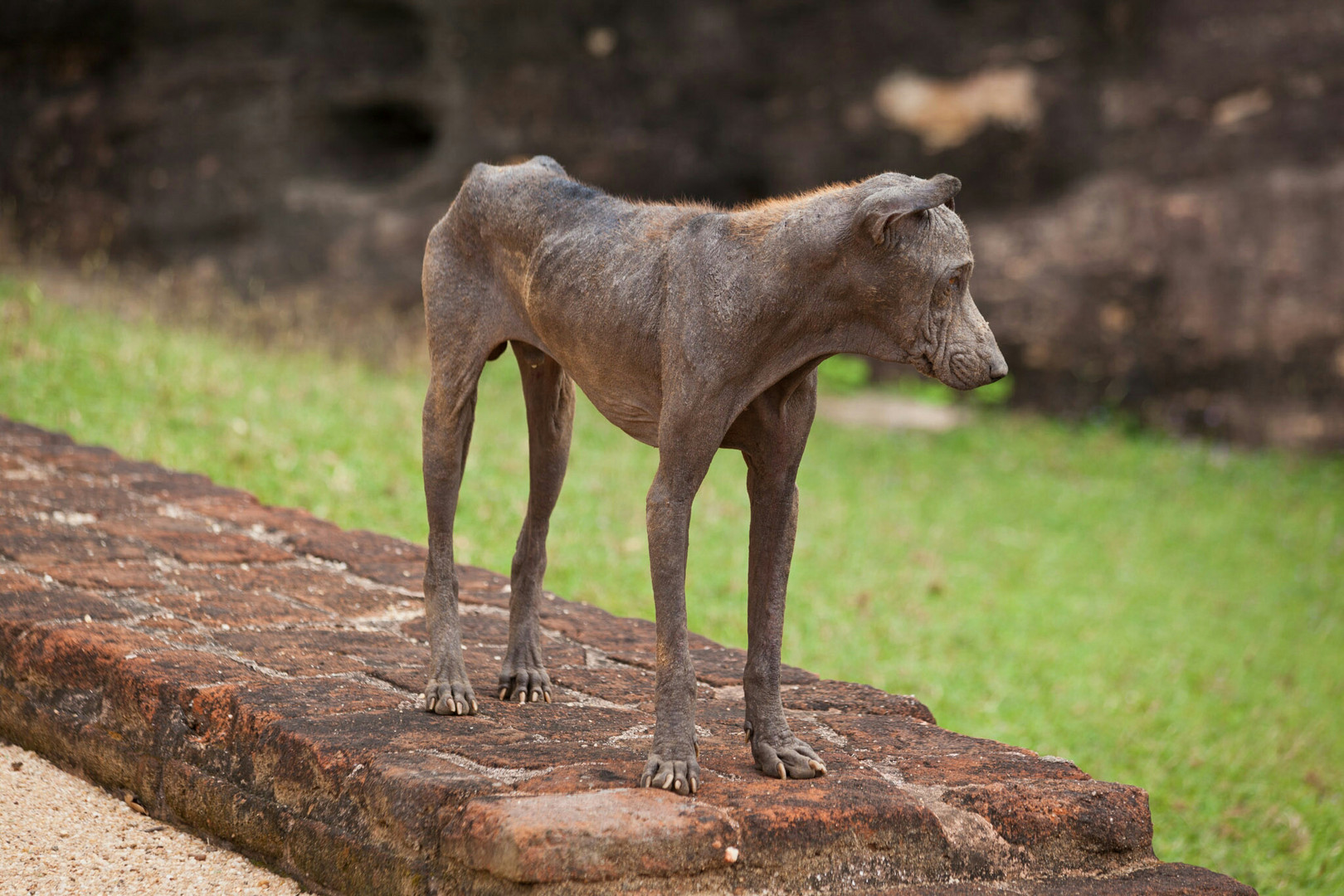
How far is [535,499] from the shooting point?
363cm

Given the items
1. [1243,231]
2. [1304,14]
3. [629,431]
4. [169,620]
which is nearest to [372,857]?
[629,431]

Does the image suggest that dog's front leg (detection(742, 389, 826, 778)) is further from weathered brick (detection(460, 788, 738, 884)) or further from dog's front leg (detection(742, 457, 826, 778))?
weathered brick (detection(460, 788, 738, 884))

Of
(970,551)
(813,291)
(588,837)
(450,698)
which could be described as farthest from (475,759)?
(970,551)

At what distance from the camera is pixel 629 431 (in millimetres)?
3205

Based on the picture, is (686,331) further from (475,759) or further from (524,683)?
(524,683)

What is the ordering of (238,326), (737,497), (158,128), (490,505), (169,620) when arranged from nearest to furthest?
→ (169,620) → (490,505) → (737,497) → (238,326) → (158,128)

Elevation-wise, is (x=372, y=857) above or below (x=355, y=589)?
below

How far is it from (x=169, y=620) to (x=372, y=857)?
57.9 inches

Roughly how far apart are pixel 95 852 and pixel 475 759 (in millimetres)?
1018

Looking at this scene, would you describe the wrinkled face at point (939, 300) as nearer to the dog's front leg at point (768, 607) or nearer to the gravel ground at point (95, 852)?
the dog's front leg at point (768, 607)

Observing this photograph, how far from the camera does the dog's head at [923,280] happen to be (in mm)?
2611

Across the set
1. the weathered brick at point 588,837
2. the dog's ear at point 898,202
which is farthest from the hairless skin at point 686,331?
the weathered brick at point 588,837

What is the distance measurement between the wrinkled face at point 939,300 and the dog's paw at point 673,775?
100 centimetres

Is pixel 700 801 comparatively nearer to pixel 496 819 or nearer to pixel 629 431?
pixel 496 819
